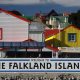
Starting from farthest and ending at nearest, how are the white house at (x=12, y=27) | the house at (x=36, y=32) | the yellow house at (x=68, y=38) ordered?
1. the yellow house at (x=68, y=38)
2. the white house at (x=12, y=27)
3. the house at (x=36, y=32)

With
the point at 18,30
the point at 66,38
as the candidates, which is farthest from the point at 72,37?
the point at 18,30

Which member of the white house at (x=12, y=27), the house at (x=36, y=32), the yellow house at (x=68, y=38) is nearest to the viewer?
the house at (x=36, y=32)

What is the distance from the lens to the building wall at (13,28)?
4100cm

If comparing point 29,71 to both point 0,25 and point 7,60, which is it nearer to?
point 7,60

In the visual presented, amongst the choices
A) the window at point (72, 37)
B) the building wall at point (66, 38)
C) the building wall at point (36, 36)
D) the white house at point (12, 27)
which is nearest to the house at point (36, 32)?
the building wall at point (36, 36)

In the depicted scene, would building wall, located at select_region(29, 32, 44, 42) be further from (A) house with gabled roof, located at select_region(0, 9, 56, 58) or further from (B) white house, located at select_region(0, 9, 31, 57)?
(B) white house, located at select_region(0, 9, 31, 57)

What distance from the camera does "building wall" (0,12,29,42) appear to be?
1614 inches

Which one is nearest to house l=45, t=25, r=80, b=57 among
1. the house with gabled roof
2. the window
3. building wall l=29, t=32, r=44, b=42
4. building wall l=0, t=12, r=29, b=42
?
the window

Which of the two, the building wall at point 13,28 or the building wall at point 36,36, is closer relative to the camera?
the building wall at point 36,36

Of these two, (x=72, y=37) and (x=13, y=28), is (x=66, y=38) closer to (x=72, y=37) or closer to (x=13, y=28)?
(x=72, y=37)

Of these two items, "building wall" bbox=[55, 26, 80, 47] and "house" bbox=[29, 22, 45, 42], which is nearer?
"house" bbox=[29, 22, 45, 42]

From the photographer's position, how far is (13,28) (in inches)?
1642

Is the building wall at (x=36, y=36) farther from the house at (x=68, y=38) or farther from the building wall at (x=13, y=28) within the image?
the house at (x=68, y=38)

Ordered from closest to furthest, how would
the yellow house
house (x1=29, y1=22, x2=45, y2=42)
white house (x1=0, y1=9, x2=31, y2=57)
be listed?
1. house (x1=29, y1=22, x2=45, y2=42)
2. white house (x1=0, y1=9, x2=31, y2=57)
3. the yellow house
